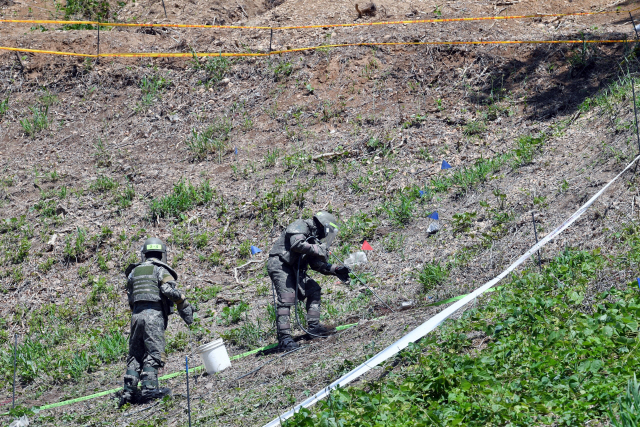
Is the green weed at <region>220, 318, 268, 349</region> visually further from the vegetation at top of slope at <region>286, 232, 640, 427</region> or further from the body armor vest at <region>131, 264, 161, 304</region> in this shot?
the vegetation at top of slope at <region>286, 232, 640, 427</region>

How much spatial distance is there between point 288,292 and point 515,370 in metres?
3.65

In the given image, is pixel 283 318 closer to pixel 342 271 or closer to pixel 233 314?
pixel 342 271

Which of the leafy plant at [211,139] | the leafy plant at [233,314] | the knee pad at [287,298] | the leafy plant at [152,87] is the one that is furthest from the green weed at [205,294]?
the leafy plant at [152,87]

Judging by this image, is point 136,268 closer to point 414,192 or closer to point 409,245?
point 409,245

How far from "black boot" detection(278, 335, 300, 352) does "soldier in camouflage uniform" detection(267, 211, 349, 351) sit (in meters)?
0.01

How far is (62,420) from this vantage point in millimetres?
7164

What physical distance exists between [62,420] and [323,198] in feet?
19.7

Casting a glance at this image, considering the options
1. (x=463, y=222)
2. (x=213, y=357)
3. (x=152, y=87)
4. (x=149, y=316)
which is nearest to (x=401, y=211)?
(x=463, y=222)

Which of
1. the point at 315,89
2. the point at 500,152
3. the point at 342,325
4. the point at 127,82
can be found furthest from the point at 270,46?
the point at 342,325

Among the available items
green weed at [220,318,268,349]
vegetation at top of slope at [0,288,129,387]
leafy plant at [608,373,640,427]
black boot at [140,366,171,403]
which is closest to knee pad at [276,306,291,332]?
green weed at [220,318,268,349]

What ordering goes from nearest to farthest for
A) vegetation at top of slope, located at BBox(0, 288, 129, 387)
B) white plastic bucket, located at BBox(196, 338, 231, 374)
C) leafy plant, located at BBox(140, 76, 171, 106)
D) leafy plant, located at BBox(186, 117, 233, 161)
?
white plastic bucket, located at BBox(196, 338, 231, 374) < vegetation at top of slope, located at BBox(0, 288, 129, 387) < leafy plant, located at BBox(186, 117, 233, 161) < leafy plant, located at BBox(140, 76, 171, 106)

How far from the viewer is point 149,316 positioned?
7.54 meters

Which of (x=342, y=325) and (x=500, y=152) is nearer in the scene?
(x=342, y=325)

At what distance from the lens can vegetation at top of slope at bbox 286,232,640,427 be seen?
14.4 ft
